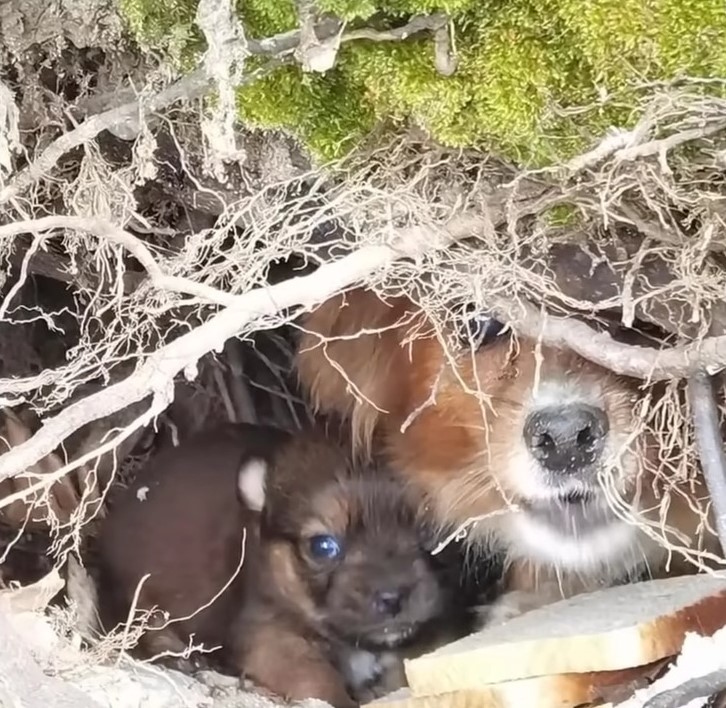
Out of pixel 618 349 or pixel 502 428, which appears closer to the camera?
pixel 618 349

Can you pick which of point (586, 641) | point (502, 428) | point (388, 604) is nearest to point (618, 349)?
→ point (586, 641)

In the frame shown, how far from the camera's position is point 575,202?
1.16 m

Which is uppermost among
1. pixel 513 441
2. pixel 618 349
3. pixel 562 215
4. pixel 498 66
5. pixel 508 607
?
pixel 498 66

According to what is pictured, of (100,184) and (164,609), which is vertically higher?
(100,184)

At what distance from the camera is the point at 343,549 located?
192cm

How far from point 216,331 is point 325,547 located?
2.80 ft

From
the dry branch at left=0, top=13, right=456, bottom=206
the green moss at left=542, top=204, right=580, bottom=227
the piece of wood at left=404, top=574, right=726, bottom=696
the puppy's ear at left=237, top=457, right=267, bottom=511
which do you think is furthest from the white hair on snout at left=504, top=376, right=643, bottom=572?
the dry branch at left=0, top=13, right=456, bottom=206

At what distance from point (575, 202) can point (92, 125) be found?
1.55ft

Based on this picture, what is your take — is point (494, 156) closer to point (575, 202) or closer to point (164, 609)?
point (575, 202)

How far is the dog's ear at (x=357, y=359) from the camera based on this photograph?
5.36 ft

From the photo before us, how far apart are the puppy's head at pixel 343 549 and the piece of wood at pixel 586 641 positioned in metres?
0.49

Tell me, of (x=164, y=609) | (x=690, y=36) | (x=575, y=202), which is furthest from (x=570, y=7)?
(x=164, y=609)

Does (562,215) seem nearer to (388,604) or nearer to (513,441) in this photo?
(513,441)

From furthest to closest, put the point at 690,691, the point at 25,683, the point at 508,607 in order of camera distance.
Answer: the point at 508,607, the point at 25,683, the point at 690,691
